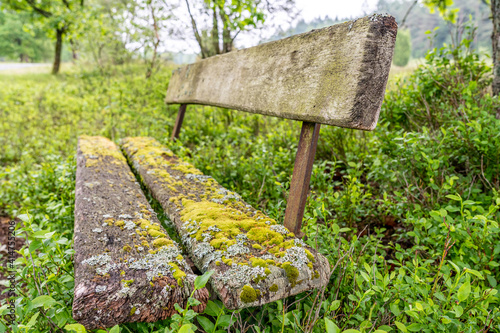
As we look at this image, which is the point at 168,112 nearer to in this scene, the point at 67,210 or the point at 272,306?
the point at 67,210

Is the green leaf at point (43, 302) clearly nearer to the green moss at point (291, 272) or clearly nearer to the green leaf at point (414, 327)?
the green moss at point (291, 272)

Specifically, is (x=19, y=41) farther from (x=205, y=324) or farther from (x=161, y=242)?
(x=205, y=324)

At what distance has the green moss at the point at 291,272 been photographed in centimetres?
115

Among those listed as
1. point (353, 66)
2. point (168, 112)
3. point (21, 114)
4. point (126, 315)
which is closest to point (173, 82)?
point (168, 112)

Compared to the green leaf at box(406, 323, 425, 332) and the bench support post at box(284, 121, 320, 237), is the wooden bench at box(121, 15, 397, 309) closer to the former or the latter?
the bench support post at box(284, 121, 320, 237)

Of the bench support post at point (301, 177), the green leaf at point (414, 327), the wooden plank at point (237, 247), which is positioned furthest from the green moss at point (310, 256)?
the green leaf at point (414, 327)

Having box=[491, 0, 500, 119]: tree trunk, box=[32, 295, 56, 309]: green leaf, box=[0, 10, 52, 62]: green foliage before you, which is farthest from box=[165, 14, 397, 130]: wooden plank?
box=[0, 10, 52, 62]: green foliage

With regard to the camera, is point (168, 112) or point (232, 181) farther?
point (168, 112)

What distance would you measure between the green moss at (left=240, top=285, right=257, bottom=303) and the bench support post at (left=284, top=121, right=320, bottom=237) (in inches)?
23.0

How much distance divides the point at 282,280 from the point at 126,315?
58 centimetres

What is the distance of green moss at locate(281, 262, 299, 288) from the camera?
Result: 3.78ft

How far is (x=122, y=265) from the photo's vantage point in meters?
1.16

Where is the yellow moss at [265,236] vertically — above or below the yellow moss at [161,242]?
above

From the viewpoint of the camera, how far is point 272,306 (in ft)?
4.56
